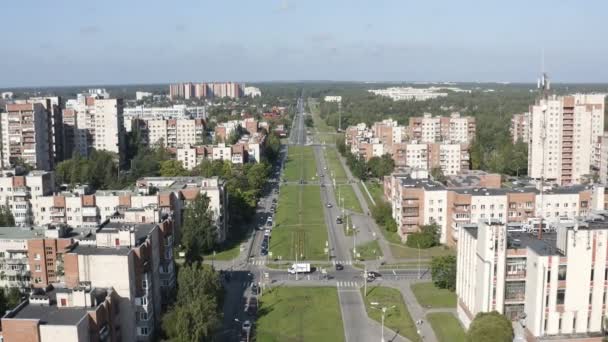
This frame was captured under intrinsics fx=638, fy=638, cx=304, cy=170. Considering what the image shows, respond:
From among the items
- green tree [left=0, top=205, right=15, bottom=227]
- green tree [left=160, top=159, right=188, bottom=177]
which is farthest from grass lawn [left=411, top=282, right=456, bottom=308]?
green tree [left=160, top=159, right=188, bottom=177]

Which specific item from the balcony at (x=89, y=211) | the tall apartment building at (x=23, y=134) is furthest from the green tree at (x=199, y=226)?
the tall apartment building at (x=23, y=134)

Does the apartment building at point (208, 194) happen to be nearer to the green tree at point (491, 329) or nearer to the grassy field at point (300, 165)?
the green tree at point (491, 329)

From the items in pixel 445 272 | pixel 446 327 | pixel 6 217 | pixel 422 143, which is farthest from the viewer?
pixel 422 143

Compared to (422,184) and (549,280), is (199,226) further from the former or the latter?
(549,280)

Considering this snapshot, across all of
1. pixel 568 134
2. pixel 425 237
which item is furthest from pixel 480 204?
pixel 568 134

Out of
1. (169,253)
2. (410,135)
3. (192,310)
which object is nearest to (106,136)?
(410,135)

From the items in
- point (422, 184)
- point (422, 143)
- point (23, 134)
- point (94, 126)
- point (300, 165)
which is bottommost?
point (300, 165)

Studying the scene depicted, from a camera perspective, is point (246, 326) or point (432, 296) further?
point (432, 296)
